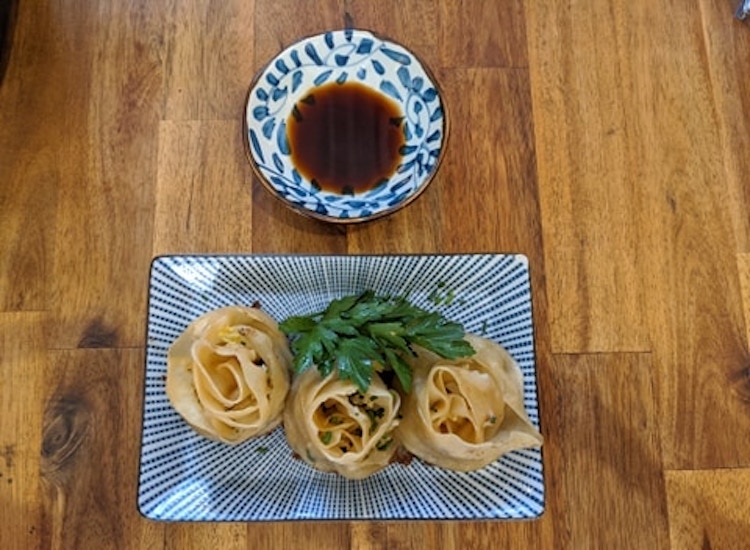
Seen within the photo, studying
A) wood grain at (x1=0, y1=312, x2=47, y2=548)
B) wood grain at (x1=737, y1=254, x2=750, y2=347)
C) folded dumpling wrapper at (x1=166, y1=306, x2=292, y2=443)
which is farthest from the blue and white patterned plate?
wood grain at (x1=737, y1=254, x2=750, y2=347)

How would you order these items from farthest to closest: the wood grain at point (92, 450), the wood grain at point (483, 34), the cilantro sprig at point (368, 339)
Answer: the wood grain at point (483, 34) → the wood grain at point (92, 450) → the cilantro sprig at point (368, 339)

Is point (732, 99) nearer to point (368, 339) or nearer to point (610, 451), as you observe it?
point (610, 451)

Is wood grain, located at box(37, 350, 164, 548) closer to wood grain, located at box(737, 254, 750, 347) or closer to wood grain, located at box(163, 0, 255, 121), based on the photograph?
wood grain, located at box(163, 0, 255, 121)

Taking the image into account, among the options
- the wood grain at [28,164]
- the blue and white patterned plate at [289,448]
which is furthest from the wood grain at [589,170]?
the wood grain at [28,164]

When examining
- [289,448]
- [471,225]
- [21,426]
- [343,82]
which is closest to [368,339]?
[289,448]

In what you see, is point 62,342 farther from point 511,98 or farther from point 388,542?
point 511,98

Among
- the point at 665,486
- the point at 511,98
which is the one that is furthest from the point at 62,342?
the point at 665,486

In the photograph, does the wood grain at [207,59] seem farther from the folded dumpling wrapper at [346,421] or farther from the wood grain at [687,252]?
the wood grain at [687,252]
